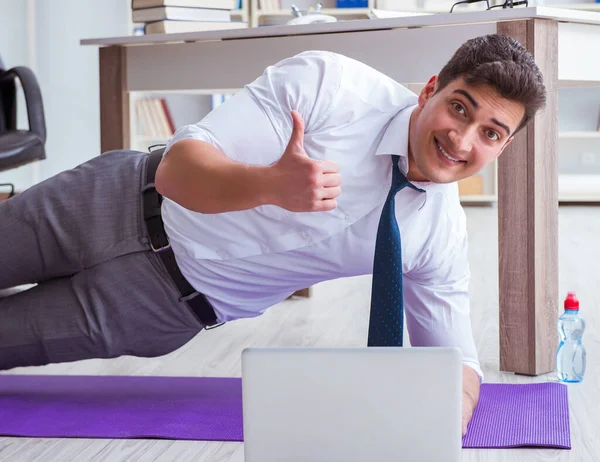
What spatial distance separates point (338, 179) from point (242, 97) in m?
0.39

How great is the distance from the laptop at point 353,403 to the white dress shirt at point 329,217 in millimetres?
547

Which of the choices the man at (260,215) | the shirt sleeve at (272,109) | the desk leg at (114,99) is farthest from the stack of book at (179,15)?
the shirt sleeve at (272,109)

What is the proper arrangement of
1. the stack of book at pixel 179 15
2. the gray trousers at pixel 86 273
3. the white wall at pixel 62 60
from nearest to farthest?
the gray trousers at pixel 86 273 < the stack of book at pixel 179 15 < the white wall at pixel 62 60

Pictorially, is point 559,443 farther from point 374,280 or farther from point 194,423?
point 194,423

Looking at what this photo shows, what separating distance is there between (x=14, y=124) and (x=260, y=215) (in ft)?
6.83

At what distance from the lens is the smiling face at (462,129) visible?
135 centimetres

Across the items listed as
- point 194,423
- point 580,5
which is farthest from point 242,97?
point 580,5

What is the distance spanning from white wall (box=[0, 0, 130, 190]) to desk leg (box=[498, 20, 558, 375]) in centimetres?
352

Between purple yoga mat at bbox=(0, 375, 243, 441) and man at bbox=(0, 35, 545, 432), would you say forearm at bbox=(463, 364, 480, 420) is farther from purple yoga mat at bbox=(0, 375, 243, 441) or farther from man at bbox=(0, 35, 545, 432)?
purple yoga mat at bbox=(0, 375, 243, 441)

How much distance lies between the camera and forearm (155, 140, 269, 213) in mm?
1200

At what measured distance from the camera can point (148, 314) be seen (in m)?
1.72

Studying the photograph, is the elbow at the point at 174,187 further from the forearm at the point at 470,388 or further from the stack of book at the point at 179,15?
the stack of book at the point at 179,15

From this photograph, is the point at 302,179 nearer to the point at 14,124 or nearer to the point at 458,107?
the point at 458,107

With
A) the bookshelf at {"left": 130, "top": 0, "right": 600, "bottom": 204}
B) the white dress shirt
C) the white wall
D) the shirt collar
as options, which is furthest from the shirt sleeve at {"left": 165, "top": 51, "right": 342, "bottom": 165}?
the bookshelf at {"left": 130, "top": 0, "right": 600, "bottom": 204}
